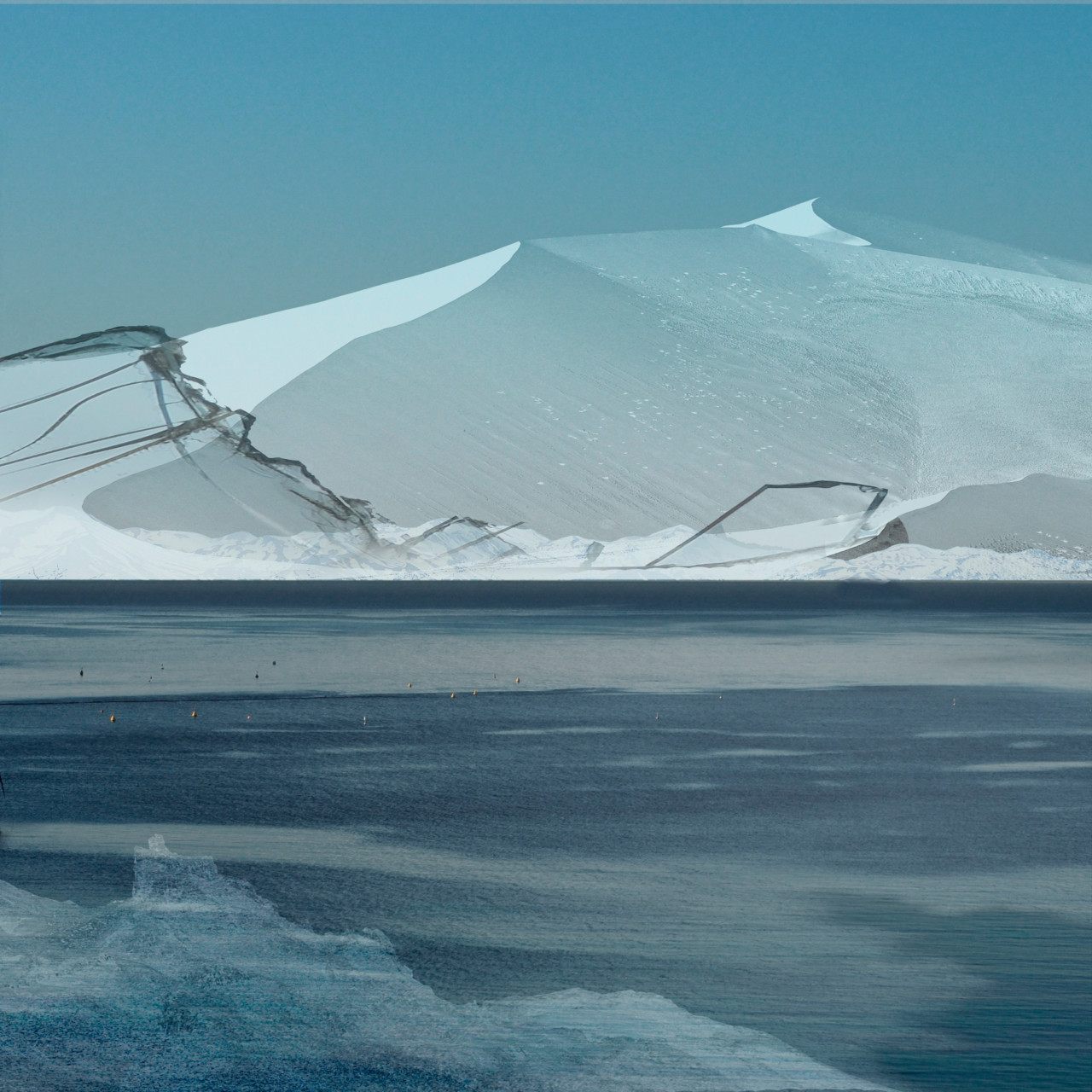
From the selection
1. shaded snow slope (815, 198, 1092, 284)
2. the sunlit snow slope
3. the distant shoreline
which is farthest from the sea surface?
shaded snow slope (815, 198, 1092, 284)

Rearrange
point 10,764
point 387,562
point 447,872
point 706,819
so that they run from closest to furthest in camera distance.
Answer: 1. point 447,872
2. point 706,819
3. point 10,764
4. point 387,562

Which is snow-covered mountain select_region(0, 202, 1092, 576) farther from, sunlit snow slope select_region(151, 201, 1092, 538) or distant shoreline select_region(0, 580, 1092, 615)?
distant shoreline select_region(0, 580, 1092, 615)

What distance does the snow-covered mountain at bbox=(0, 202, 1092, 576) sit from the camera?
307 feet

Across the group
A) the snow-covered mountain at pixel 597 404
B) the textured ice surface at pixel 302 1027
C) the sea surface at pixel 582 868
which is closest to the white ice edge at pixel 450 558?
the snow-covered mountain at pixel 597 404

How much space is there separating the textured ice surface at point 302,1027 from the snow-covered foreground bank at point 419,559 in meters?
75.6

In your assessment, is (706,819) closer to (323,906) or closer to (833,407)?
(323,906)

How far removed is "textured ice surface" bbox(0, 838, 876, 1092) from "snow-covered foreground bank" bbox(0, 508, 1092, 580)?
75551mm

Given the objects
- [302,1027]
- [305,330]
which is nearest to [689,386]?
[305,330]

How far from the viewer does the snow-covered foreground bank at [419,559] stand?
84250mm

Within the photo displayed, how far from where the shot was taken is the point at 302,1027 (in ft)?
22.7

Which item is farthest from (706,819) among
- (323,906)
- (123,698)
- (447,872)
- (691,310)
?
(691,310)

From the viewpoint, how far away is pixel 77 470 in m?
91.9

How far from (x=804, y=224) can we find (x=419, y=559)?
162 feet

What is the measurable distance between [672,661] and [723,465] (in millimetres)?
75612
